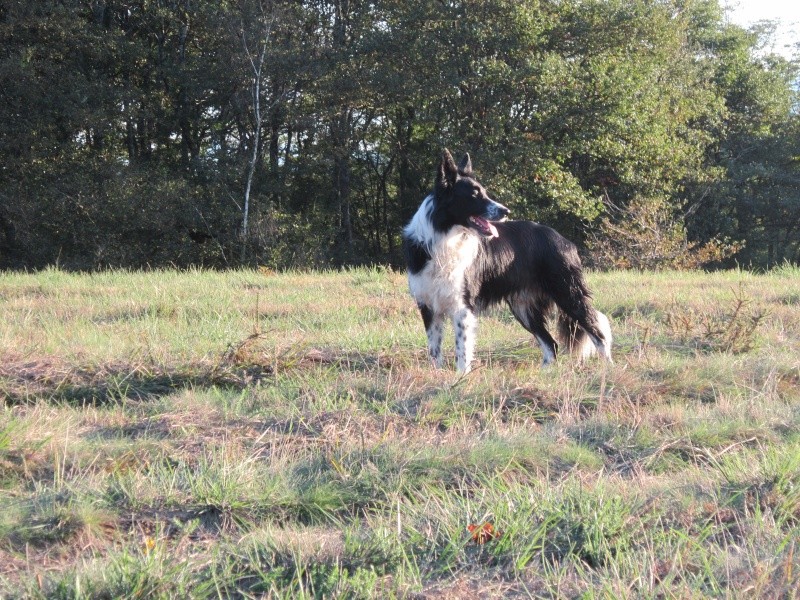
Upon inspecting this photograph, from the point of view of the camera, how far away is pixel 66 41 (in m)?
24.5

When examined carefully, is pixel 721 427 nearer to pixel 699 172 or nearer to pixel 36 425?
pixel 36 425

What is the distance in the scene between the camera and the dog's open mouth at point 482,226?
8.07 m

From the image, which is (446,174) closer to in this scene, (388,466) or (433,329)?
(433,329)

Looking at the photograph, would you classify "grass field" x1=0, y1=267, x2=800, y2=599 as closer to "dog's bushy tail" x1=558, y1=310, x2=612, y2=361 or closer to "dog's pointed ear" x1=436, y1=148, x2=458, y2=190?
"dog's bushy tail" x1=558, y1=310, x2=612, y2=361

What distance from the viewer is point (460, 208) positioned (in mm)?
8070

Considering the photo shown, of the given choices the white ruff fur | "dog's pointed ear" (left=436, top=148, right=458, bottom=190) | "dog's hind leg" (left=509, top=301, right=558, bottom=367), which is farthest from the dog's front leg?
"dog's pointed ear" (left=436, top=148, right=458, bottom=190)

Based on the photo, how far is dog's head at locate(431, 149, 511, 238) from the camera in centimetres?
806

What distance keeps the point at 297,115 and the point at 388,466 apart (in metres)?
22.6

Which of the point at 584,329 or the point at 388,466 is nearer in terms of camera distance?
the point at 388,466

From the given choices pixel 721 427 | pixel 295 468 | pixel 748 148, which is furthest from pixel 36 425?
pixel 748 148

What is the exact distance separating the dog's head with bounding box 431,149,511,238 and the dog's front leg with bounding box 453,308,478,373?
2.55 feet

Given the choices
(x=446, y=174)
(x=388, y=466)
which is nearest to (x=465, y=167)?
(x=446, y=174)

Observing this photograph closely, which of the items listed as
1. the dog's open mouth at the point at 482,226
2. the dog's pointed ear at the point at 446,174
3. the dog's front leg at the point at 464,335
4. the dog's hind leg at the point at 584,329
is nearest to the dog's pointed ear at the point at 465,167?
the dog's pointed ear at the point at 446,174

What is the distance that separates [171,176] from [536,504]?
77.2 ft
